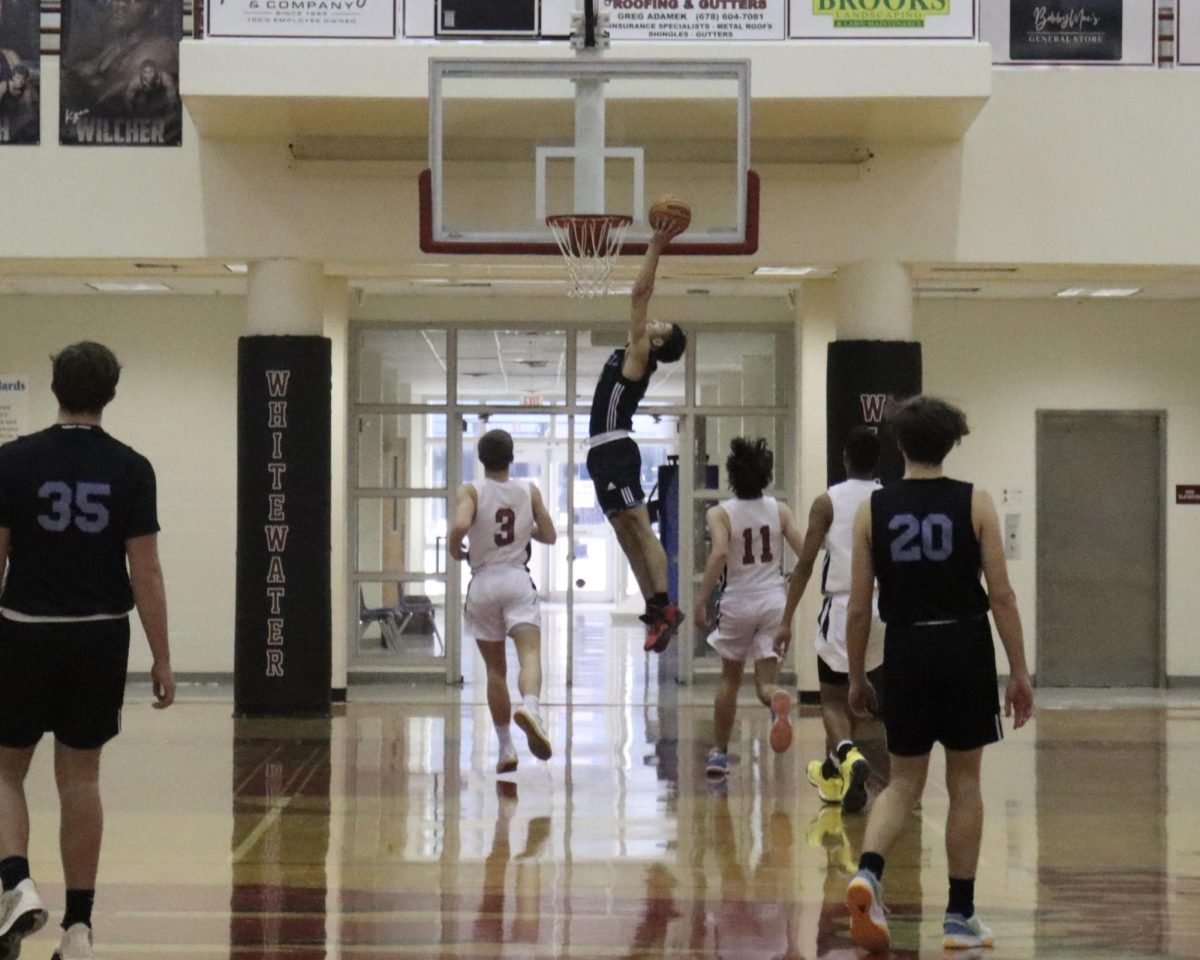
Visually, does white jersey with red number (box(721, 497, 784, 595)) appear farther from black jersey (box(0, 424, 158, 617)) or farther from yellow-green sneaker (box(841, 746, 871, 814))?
black jersey (box(0, 424, 158, 617))

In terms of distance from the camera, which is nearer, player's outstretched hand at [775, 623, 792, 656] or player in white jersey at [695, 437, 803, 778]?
player's outstretched hand at [775, 623, 792, 656]

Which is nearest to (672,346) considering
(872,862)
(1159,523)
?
(872,862)

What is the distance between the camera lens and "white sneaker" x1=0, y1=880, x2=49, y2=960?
203 inches

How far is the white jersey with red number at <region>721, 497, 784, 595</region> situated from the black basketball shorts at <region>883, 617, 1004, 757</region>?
3417 millimetres

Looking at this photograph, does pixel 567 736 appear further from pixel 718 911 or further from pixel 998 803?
pixel 718 911

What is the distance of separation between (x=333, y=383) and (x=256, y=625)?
235 centimetres

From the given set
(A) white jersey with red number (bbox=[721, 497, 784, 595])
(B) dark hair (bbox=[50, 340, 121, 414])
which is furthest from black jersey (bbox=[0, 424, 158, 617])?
(A) white jersey with red number (bbox=[721, 497, 784, 595])

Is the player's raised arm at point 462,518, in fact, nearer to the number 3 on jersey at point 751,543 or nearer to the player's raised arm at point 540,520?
the player's raised arm at point 540,520

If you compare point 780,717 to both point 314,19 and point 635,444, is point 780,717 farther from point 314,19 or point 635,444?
point 314,19

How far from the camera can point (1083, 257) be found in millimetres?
12078

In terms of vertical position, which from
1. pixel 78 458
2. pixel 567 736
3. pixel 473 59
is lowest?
pixel 567 736

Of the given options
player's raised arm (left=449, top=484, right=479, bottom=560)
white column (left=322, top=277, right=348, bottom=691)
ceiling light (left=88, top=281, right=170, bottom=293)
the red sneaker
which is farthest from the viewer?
ceiling light (left=88, top=281, right=170, bottom=293)

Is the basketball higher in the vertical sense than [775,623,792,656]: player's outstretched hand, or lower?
higher

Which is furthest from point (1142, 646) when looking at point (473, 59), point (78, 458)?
point (78, 458)
